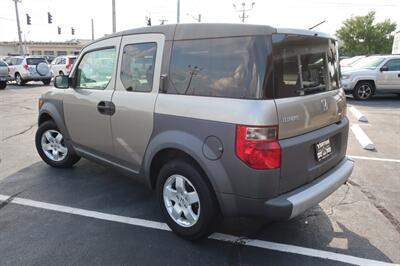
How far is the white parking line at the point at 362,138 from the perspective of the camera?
21.7ft

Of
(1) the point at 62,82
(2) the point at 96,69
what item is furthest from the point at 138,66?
(1) the point at 62,82

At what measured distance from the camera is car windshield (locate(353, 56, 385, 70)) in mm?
13677

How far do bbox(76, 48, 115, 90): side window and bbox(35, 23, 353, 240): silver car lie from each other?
3cm

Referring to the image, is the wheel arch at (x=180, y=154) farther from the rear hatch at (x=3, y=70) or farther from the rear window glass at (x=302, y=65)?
the rear hatch at (x=3, y=70)

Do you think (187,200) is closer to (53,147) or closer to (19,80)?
(53,147)

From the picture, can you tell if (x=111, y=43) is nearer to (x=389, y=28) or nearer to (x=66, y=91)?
(x=66, y=91)

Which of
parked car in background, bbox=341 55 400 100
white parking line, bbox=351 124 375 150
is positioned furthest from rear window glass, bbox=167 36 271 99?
parked car in background, bbox=341 55 400 100

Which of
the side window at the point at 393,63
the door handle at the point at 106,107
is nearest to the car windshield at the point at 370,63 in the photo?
the side window at the point at 393,63

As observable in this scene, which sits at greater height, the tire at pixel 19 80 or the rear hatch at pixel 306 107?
the rear hatch at pixel 306 107

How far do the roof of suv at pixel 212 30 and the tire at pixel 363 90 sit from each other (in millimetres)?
10932

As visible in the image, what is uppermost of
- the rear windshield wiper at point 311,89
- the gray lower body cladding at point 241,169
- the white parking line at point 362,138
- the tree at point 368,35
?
the tree at point 368,35

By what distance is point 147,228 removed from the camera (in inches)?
142

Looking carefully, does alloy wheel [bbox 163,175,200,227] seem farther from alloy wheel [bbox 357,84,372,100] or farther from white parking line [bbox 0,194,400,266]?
alloy wheel [bbox 357,84,372,100]

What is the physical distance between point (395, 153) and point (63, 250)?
18.6 feet
